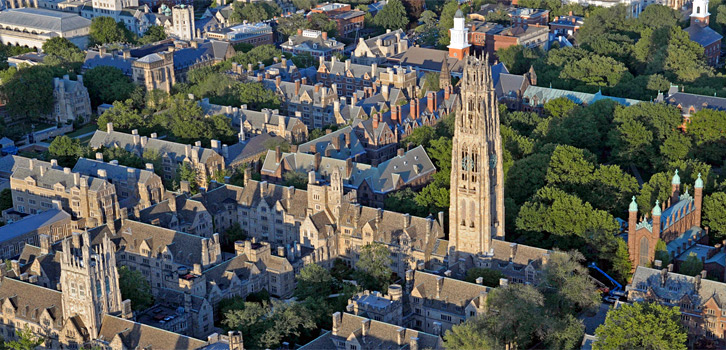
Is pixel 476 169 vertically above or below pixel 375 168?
above

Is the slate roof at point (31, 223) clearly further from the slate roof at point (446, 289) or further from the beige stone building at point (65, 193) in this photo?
the slate roof at point (446, 289)

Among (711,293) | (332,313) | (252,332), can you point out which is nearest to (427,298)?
(332,313)

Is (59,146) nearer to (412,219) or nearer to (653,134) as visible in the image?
(412,219)

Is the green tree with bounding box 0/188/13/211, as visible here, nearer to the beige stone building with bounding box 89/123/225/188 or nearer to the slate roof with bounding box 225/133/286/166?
the beige stone building with bounding box 89/123/225/188

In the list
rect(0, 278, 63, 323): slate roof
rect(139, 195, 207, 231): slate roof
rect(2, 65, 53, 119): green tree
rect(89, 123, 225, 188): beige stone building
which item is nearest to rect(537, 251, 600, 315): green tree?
rect(139, 195, 207, 231): slate roof

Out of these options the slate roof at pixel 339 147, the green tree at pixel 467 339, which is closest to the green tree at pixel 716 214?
the green tree at pixel 467 339

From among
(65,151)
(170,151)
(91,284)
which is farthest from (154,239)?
(65,151)

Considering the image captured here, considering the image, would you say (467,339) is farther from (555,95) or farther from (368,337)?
(555,95)
